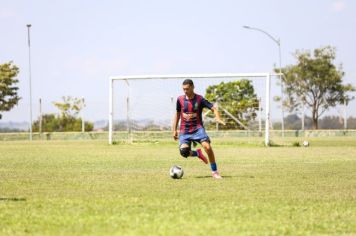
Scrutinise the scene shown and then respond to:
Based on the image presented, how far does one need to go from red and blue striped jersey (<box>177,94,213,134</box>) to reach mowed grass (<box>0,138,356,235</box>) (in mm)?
1063

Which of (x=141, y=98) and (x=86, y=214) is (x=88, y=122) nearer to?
(x=141, y=98)

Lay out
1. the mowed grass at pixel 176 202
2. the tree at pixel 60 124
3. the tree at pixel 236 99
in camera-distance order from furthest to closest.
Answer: the tree at pixel 60 124 < the tree at pixel 236 99 < the mowed grass at pixel 176 202

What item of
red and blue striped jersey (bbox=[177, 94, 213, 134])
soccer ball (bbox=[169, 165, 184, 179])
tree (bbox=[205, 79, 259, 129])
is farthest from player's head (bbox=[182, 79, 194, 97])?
tree (bbox=[205, 79, 259, 129])

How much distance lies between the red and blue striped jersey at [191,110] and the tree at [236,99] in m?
23.0

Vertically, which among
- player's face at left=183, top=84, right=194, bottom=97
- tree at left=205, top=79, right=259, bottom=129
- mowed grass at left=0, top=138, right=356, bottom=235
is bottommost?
mowed grass at left=0, top=138, right=356, bottom=235

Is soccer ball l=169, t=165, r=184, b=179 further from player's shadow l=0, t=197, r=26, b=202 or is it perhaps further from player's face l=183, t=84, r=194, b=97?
player's shadow l=0, t=197, r=26, b=202

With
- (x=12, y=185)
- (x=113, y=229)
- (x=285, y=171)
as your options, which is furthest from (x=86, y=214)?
(x=285, y=171)

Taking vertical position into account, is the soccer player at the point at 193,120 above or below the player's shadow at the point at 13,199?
above

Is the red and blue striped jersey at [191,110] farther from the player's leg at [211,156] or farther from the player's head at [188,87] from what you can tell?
the player's leg at [211,156]

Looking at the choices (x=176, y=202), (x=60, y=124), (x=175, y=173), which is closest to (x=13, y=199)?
(x=176, y=202)

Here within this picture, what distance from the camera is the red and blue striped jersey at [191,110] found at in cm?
1509

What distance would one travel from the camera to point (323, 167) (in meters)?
18.3

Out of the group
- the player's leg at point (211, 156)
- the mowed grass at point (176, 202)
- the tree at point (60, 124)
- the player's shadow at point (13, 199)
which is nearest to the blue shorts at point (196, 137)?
the player's leg at point (211, 156)

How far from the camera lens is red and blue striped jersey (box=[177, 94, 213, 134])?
15086 mm
